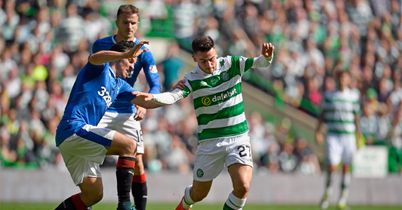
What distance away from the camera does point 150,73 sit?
12070mm

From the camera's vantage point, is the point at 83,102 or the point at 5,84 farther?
the point at 5,84

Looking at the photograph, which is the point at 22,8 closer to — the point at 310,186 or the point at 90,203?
the point at 310,186

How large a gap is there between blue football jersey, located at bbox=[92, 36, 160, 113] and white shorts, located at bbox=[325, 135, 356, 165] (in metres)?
6.92

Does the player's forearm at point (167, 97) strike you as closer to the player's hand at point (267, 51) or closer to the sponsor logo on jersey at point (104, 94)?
the sponsor logo on jersey at point (104, 94)

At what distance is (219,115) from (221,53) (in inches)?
449

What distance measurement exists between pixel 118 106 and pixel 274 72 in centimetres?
1159

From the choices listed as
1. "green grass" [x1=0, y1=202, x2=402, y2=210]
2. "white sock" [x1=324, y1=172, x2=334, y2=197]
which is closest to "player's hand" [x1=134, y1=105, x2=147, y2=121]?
"green grass" [x1=0, y1=202, x2=402, y2=210]

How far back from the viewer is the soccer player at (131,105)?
11914 mm

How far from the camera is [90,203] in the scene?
419 inches

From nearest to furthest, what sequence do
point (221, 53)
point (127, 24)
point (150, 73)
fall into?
point (127, 24) → point (150, 73) → point (221, 53)

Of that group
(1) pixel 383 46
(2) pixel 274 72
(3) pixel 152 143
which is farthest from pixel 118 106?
(1) pixel 383 46

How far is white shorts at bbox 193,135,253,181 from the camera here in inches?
449

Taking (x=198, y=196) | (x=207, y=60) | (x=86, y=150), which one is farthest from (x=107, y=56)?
(x=198, y=196)

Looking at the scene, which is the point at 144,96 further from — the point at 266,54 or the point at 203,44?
the point at 266,54
